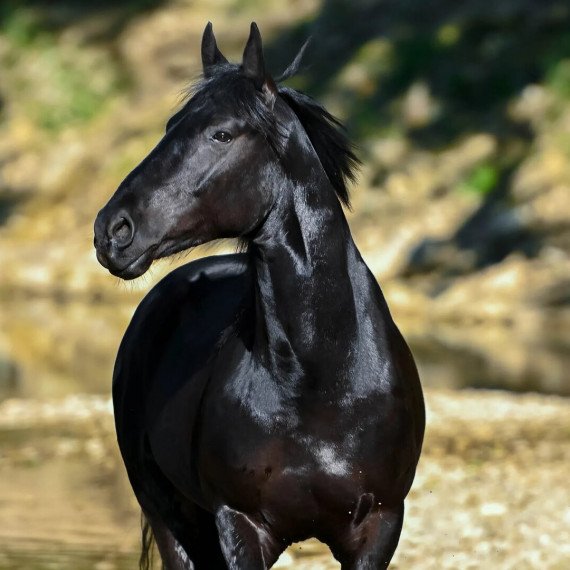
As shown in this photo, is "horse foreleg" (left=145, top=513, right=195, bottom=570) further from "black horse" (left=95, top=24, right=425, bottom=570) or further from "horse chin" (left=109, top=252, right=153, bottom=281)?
"horse chin" (left=109, top=252, right=153, bottom=281)

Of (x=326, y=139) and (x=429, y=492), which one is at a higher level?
(x=429, y=492)

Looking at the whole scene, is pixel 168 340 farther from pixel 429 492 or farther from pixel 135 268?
pixel 429 492

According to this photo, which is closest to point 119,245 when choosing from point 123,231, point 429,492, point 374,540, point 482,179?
point 123,231

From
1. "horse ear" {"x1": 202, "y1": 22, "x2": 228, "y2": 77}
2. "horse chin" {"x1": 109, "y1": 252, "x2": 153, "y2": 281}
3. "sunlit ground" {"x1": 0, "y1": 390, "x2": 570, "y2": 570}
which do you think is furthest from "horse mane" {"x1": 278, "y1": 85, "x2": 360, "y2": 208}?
"sunlit ground" {"x1": 0, "y1": 390, "x2": 570, "y2": 570}

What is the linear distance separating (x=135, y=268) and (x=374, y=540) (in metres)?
1.18

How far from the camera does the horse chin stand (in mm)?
4344

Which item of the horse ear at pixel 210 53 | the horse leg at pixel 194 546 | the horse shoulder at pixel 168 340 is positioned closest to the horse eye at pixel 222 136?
Answer: the horse ear at pixel 210 53

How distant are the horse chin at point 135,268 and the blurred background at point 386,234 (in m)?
0.48

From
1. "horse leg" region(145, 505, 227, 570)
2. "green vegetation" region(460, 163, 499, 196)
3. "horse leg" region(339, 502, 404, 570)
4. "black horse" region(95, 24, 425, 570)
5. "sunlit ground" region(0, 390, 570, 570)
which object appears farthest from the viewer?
"green vegetation" region(460, 163, 499, 196)

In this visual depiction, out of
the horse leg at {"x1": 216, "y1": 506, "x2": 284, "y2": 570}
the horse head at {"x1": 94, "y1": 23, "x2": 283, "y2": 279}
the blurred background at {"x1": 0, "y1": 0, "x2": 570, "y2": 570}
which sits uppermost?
the blurred background at {"x1": 0, "y1": 0, "x2": 570, "y2": 570}

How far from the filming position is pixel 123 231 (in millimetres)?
4293

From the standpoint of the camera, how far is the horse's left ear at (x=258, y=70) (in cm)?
443

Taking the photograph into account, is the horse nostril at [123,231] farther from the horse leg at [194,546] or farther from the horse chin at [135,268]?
the horse leg at [194,546]

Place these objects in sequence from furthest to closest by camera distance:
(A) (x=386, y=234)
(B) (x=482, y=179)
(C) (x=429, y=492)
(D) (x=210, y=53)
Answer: (B) (x=482, y=179)
(A) (x=386, y=234)
(C) (x=429, y=492)
(D) (x=210, y=53)
